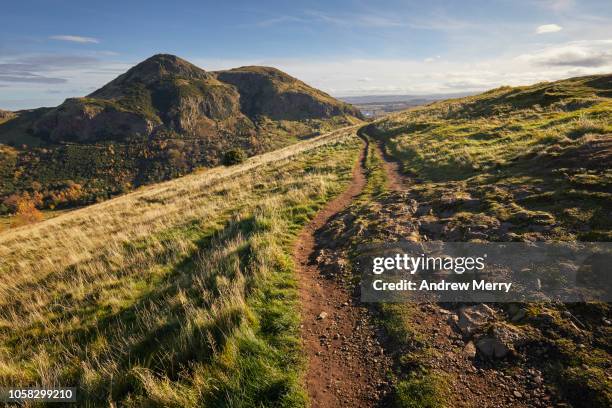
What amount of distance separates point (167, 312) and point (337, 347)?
4.18 metres

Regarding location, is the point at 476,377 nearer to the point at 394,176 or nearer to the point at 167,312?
the point at 167,312

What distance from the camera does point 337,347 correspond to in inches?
223

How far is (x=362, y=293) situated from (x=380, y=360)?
2.05 meters

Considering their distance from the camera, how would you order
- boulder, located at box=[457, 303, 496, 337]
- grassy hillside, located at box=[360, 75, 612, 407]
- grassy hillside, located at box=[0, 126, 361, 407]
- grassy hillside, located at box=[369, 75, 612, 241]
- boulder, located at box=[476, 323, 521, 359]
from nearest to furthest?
1. grassy hillside, located at box=[360, 75, 612, 407]
2. boulder, located at box=[476, 323, 521, 359]
3. grassy hillside, located at box=[0, 126, 361, 407]
4. boulder, located at box=[457, 303, 496, 337]
5. grassy hillside, located at box=[369, 75, 612, 241]

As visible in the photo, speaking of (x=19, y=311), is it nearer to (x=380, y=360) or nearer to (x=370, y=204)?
(x=380, y=360)

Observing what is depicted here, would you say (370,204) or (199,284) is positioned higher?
(370,204)

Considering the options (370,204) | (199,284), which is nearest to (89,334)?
(199,284)

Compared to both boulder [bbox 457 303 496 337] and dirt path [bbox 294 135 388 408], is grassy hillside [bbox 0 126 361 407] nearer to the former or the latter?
dirt path [bbox 294 135 388 408]

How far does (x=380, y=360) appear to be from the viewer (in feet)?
17.2

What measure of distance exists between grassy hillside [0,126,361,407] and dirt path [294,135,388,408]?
1.04 feet

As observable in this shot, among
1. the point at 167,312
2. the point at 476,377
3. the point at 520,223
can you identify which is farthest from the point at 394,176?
the point at 476,377

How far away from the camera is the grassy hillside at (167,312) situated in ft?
16.5

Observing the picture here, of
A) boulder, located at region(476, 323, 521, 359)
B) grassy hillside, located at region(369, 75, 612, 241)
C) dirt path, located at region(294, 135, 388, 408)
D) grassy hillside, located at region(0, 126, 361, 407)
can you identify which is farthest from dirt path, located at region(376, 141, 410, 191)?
boulder, located at region(476, 323, 521, 359)

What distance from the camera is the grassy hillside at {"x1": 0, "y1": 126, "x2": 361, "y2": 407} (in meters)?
5.03
